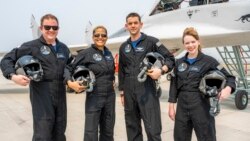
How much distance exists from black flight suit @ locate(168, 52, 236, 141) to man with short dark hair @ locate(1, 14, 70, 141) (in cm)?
143

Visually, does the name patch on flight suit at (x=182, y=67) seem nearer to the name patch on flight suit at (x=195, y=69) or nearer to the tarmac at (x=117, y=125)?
the name patch on flight suit at (x=195, y=69)

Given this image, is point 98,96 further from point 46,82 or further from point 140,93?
point 46,82

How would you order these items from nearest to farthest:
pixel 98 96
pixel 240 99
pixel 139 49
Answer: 1. pixel 98 96
2. pixel 139 49
3. pixel 240 99

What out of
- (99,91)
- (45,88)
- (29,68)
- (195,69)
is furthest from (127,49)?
(29,68)

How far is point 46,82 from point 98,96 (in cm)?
65

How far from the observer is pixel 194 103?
3252 mm

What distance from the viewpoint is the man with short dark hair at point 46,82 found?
3312 mm

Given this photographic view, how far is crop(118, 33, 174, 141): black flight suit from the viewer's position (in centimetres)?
357

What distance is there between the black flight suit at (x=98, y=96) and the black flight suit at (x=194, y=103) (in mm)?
868

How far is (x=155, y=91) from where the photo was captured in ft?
12.0

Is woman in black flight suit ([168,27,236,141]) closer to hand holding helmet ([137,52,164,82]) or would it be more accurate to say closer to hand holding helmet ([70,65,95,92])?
hand holding helmet ([137,52,164,82])

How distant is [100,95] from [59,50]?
2.47 ft

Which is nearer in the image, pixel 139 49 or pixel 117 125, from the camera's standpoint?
pixel 139 49

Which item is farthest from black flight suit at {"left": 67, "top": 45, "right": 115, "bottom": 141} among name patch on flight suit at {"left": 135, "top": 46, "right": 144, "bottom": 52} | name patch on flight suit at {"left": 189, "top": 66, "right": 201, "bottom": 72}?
name patch on flight suit at {"left": 189, "top": 66, "right": 201, "bottom": 72}
